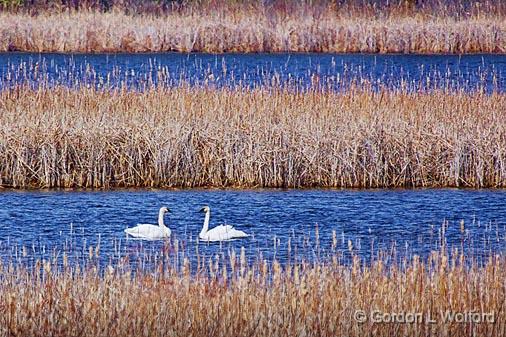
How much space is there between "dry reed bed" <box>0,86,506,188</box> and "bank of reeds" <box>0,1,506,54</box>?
46.6ft

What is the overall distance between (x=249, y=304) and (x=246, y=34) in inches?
872

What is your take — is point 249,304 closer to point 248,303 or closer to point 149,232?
point 248,303

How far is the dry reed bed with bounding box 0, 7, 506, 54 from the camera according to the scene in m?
28.8

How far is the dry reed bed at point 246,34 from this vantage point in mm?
28844

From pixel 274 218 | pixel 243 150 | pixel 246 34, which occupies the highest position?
pixel 246 34

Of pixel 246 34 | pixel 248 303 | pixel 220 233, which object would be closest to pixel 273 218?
pixel 220 233

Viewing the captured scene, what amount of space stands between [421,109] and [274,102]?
1893mm

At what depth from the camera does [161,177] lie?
14195mm

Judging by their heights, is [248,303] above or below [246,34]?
below

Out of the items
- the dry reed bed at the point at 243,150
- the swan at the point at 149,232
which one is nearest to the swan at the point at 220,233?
the swan at the point at 149,232

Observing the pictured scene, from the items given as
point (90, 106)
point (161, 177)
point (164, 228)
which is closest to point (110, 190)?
point (161, 177)

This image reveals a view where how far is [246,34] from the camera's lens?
96.9ft

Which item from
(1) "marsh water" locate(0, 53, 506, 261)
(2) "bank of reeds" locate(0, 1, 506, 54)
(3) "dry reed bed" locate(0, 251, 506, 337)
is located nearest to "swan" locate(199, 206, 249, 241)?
(1) "marsh water" locate(0, 53, 506, 261)

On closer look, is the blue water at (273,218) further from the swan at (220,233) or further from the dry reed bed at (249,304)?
the dry reed bed at (249,304)
